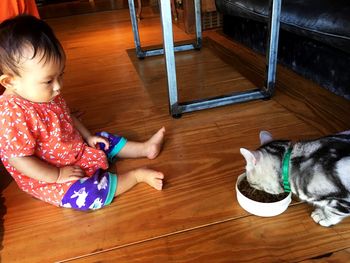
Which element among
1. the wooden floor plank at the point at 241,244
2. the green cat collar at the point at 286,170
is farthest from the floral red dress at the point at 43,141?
the green cat collar at the point at 286,170

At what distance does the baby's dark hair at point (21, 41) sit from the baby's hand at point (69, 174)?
29 centimetres

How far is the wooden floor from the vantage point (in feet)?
2.64

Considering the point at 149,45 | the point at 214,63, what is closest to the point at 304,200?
the point at 214,63

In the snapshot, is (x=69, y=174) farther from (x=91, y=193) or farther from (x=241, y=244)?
(x=241, y=244)

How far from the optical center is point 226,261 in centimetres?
77

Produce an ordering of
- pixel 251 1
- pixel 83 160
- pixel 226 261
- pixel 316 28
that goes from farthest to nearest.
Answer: pixel 251 1, pixel 316 28, pixel 83 160, pixel 226 261

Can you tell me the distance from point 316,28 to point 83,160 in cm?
101

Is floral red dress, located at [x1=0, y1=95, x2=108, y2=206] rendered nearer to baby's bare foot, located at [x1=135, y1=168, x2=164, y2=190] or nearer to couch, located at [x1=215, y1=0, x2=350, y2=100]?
baby's bare foot, located at [x1=135, y1=168, x2=164, y2=190]

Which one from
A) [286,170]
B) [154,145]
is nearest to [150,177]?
[154,145]

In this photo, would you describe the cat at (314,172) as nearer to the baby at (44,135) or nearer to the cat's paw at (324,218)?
the cat's paw at (324,218)

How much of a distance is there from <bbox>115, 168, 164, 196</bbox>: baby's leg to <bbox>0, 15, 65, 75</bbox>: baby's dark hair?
38 cm

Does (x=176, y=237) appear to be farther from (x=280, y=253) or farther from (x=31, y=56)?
(x=31, y=56)

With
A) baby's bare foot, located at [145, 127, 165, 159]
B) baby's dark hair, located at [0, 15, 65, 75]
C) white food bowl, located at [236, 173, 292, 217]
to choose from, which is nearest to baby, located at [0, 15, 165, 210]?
baby's dark hair, located at [0, 15, 65, 75]

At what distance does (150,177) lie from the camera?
1.00 m
